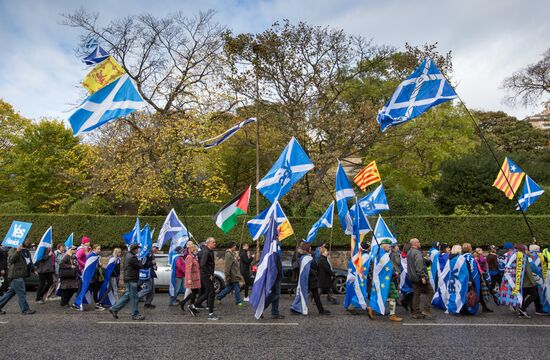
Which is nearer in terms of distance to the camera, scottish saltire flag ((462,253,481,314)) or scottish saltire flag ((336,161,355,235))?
scottish saltire flag ((462,253,481,314))

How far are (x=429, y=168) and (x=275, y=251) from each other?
24064 millimetres

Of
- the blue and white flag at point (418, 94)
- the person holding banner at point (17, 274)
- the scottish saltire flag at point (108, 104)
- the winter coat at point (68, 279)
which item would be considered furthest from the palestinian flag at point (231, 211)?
the person holding banner at point (17, 274)

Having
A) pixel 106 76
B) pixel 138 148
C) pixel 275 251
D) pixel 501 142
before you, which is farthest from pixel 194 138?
pixel 501 142

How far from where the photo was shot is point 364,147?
24312mm

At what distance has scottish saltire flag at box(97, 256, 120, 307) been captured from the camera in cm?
1170

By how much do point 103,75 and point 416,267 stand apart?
8.09 m

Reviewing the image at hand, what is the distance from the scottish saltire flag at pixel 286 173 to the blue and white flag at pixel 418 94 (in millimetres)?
1973

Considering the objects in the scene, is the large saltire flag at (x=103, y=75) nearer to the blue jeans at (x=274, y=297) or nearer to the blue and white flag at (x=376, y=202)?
the blue jeans at (x=274, y=297)

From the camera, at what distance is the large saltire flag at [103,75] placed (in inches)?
429

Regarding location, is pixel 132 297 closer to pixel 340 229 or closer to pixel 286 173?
pixel 286 173

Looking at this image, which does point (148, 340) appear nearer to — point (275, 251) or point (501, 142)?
point (275, 251)

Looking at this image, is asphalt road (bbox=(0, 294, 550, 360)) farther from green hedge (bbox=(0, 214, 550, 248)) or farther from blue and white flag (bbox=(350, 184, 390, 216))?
green hedge (bbox=(0, 214, 550, 248))

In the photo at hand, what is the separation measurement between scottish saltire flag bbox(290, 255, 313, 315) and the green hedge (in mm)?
10914

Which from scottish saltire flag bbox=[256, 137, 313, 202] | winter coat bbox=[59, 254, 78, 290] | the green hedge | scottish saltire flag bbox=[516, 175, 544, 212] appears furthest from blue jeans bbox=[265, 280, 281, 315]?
the green hedge
